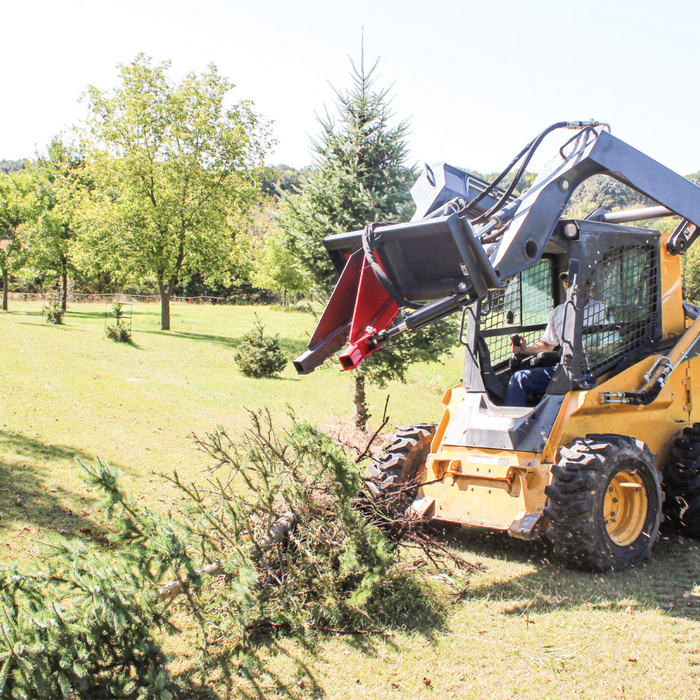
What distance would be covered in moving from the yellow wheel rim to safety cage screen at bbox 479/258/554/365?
6.02 ft

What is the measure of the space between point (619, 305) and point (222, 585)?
416 centimetres

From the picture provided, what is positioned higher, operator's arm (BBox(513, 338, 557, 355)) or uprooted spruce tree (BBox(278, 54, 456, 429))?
uprooted spruce tree (BBox(278, 54, 456, 429))

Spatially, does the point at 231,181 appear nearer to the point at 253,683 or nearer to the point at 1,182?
the point at 1,182

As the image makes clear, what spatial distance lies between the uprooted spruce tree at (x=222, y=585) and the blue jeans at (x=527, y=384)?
5.34 feet

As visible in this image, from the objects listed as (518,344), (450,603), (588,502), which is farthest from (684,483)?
(450,603)

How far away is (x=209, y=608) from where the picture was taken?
417 cm

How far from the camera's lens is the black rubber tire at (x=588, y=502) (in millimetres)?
4656

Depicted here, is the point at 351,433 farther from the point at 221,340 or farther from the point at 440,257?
the point at 221,340

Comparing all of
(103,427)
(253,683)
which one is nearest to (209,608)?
(253,683)

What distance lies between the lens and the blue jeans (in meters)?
5.85

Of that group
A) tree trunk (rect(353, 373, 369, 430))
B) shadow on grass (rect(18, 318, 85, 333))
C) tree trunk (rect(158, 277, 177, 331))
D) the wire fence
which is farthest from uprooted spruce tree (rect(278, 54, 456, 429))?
the wire fence

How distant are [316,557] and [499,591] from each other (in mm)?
1373

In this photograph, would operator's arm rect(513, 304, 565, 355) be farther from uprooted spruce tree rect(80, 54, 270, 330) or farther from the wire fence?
the wire fence

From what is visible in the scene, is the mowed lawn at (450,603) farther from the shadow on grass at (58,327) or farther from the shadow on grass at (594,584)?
the shadow on grass at (58,327)
